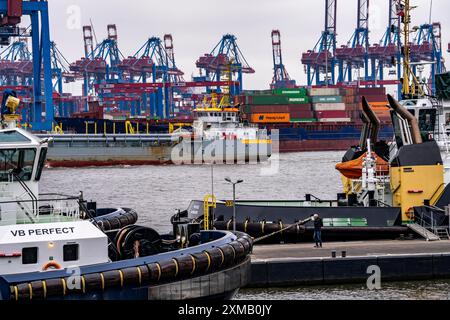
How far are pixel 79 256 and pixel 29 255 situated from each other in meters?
0.81

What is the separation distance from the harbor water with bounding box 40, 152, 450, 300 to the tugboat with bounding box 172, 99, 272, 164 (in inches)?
85.6

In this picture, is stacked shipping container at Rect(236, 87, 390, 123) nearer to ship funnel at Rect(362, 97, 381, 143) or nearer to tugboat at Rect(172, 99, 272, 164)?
tugboat at Rect(172, 99, 272, 164)

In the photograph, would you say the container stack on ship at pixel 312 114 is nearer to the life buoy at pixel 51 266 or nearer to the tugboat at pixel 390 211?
the tugboat at pixel 390 211

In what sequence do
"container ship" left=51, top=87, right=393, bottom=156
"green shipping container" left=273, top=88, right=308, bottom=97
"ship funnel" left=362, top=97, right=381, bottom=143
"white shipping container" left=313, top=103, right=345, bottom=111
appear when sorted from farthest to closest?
"white shipping container" left=313, top=103, right=345, bottom=111, "green shipping container" left=273, top=88, right=308, bottom=97, "container ship" left=51, top=87, right=393, bottom=156, "ship funnel" left=362, top=97, right=381, bottom=143

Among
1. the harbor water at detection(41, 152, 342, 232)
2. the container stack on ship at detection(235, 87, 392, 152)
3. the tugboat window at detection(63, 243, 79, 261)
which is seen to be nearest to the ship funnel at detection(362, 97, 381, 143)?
the harbor water at detection(41, 152, 342, 232)

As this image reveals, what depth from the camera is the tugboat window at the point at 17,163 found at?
16.1 meters

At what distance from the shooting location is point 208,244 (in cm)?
1598

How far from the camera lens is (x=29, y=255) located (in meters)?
14.6

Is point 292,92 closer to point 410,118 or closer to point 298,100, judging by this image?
point 298,100

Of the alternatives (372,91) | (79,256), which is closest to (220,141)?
(372,91)

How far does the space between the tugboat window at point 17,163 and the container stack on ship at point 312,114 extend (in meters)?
96.9

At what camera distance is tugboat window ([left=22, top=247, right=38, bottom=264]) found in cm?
1460
